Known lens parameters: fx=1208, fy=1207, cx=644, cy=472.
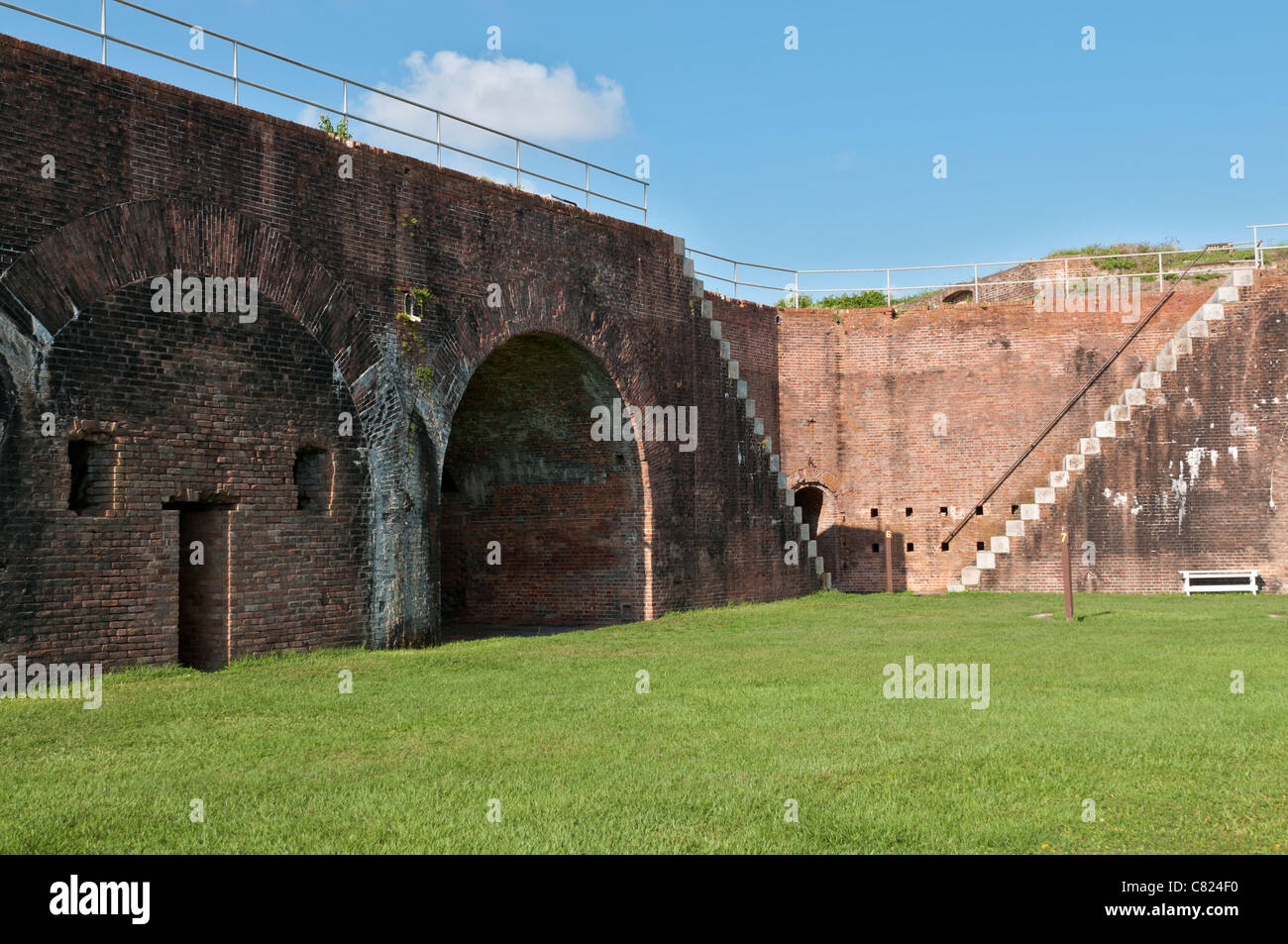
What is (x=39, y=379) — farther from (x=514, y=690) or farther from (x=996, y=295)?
(x=996, y=295)

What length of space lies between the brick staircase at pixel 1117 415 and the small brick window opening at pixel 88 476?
17818 mm

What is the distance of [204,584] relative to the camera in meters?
13.4

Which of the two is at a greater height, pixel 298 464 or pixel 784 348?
pixel 784 348

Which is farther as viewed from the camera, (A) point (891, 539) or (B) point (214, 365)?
(A) point (891, 539)

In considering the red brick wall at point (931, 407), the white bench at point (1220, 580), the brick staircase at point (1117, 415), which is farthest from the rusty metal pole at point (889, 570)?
the white bench at point (1220, 580)

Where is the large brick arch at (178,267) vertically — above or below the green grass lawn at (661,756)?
above

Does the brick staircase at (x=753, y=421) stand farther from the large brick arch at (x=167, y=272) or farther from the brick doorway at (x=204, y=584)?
the brick doorway at (x=204, y=584)

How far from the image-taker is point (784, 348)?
27.2m

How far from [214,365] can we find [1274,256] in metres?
24.4

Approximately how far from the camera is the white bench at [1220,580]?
22.8 m
